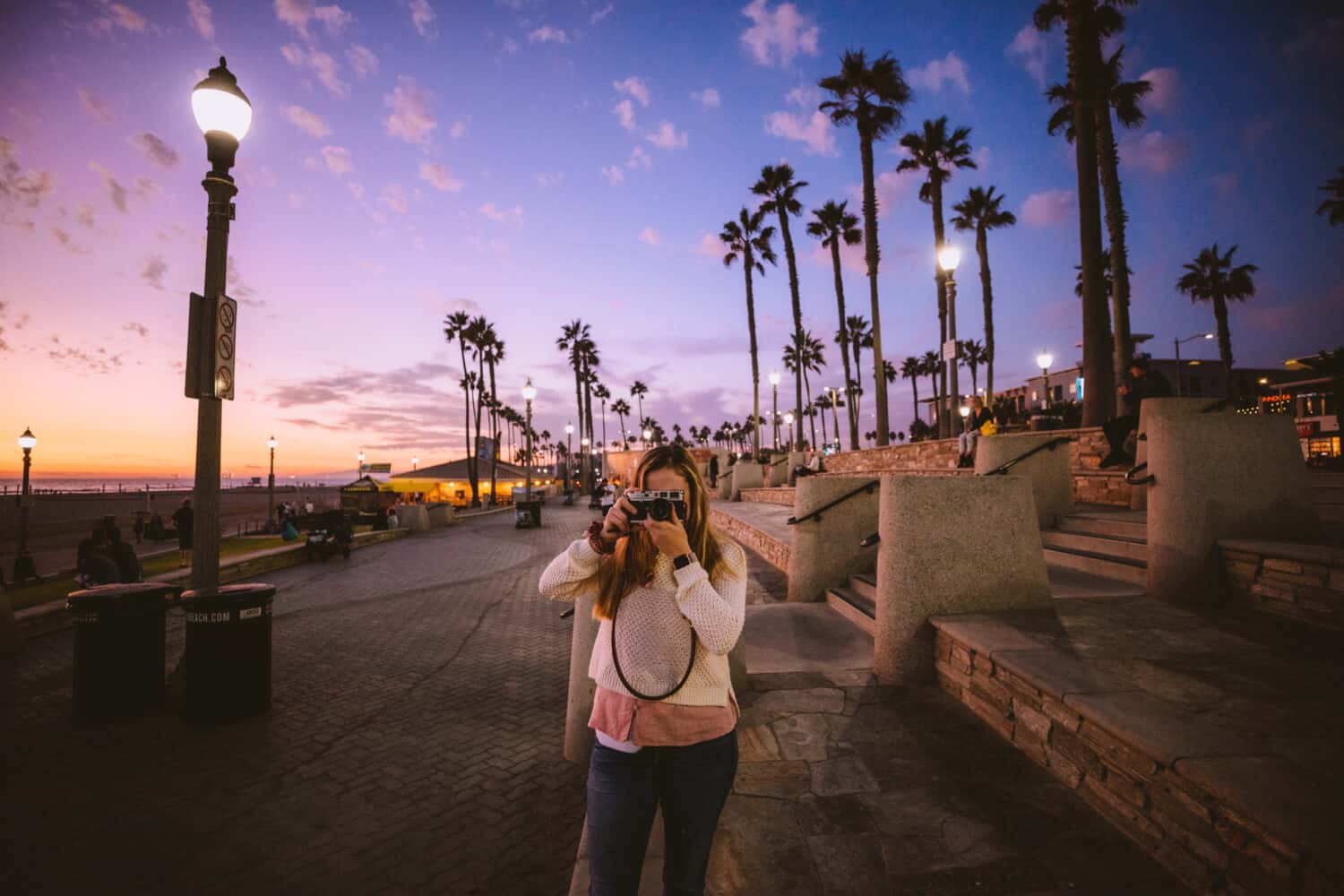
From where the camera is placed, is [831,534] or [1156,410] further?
[831,534]

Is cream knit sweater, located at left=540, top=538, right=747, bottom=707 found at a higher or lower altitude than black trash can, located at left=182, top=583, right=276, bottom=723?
higher

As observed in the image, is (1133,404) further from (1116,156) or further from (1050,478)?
(1116,156)

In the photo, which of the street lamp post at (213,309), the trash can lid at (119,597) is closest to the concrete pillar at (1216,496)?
the street lamp post at (213,309)

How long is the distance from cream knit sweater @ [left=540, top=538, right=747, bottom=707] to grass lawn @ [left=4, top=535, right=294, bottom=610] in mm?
9832

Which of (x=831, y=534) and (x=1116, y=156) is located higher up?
(x=1116, y=156)

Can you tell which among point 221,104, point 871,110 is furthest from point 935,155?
point 221,104

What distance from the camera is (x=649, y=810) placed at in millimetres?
1673

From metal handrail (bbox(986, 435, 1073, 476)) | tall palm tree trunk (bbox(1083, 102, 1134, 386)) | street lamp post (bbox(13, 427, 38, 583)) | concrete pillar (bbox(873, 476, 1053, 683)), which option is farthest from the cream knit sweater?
street lamp post (bbox(13, 427, 38, 583))

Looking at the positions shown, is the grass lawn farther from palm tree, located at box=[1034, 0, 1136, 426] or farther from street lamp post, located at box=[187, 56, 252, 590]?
palm tree, located at box=[1034, 0, 1136, 426]

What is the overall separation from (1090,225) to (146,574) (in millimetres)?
22732

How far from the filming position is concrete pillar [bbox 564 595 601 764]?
151 inches

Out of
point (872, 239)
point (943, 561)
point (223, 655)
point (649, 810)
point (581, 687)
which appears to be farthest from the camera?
point (872, 239)

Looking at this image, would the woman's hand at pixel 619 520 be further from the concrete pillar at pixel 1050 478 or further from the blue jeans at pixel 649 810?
the concrete pillar at pixel 1050 478

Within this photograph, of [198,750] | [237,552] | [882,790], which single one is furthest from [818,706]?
[237,552]
